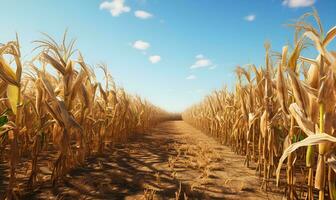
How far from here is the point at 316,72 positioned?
2141mm

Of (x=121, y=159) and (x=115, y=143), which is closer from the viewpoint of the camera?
(x=121, y=159)

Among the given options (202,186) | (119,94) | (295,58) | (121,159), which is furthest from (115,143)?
(295,58)

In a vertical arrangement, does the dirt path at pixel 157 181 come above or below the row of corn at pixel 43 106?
below

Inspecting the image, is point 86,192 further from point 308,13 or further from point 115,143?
point 115,143

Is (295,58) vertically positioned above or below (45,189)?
above

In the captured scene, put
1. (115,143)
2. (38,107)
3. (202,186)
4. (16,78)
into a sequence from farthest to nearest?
(115,143) → (202,186) → (38,107) → (16,78)

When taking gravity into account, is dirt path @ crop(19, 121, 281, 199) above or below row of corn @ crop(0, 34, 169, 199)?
below

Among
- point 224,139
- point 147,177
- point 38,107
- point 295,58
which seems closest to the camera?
point 295,58

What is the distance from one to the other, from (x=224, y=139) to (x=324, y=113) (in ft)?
20.7

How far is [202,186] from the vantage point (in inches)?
141

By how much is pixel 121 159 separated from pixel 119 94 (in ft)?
A: 10.6

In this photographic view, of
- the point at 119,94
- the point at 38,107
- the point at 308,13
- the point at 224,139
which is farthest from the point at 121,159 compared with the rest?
the point at 308,13

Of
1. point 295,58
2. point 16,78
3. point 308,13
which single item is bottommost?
point 16,78

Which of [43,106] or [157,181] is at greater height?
[43,106]
